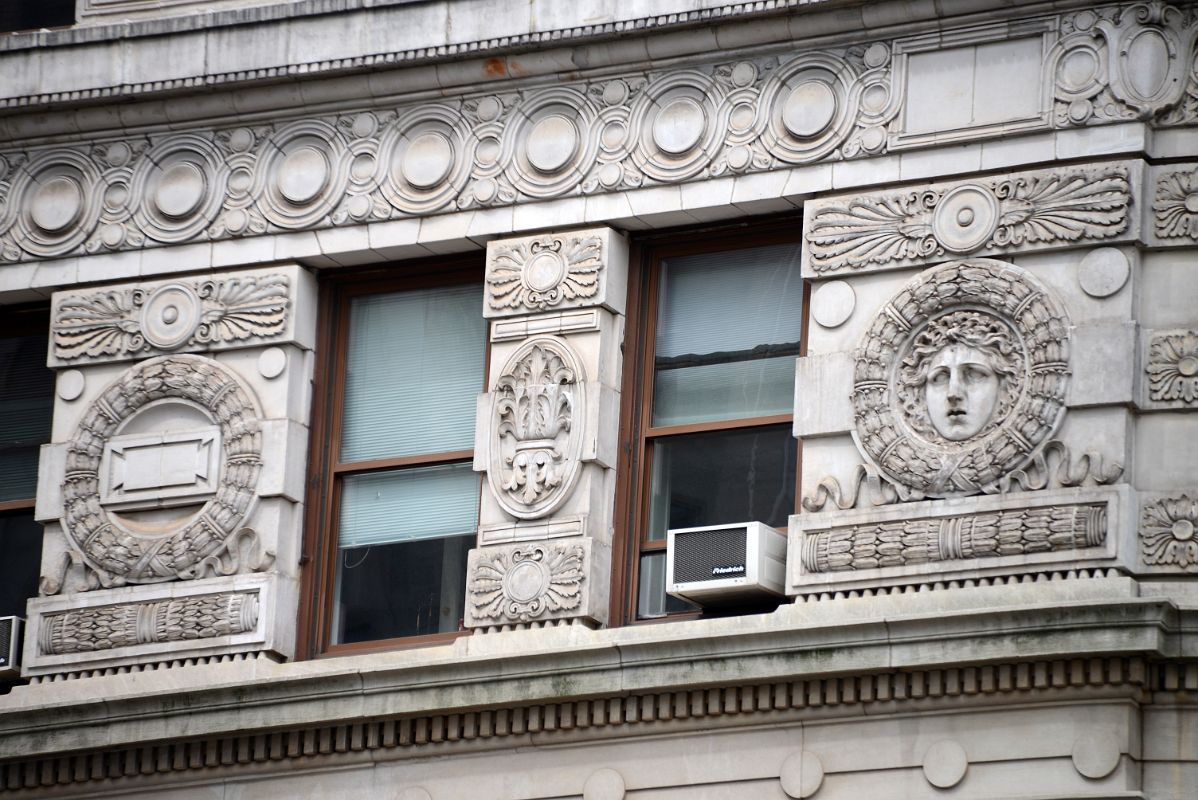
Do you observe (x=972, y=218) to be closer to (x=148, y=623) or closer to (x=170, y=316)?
(x=170, y=316)

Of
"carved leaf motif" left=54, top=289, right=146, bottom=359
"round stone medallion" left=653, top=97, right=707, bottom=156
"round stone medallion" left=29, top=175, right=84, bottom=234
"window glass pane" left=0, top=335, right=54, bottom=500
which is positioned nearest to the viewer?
"round stone medallion" left=653, top=97, right=707, bottom=156

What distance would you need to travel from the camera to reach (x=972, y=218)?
19.4m

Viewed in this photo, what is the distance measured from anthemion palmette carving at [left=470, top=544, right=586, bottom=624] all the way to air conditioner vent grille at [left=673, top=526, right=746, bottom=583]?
0.68 m

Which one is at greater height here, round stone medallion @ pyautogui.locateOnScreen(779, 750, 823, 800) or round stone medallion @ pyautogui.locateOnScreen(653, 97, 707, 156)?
round stone medallion @ pyautogui.locateOnScreen(653, 97, 707, 156)

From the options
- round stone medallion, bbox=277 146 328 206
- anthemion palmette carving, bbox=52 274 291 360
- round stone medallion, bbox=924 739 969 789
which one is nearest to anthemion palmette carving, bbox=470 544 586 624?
anthemion palmette carving, bbox=52 274 291 360

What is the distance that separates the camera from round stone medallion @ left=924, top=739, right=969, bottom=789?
18.3m

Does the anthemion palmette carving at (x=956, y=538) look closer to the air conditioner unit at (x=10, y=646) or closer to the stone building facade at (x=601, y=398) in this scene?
the stone building facade at (x=601, y=398)

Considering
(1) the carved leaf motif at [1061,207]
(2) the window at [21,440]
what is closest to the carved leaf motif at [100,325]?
(2) the window at [21,440]

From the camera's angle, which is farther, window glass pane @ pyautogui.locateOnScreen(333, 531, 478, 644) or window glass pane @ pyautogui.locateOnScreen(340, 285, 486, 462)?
window glass pane @ pyautogui.locateOnScreen(340, 285, 486, 462)

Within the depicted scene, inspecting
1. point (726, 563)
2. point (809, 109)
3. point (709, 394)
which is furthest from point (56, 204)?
point (726, 563)

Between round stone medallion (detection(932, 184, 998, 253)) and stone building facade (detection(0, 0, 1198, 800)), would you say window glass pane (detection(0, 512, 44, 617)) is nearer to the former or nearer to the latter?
stone building facade (detection(0, 0, 1198, 800))

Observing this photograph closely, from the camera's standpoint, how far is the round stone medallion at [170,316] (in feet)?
70.8

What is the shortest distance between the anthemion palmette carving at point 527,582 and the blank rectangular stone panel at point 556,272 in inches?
67.3

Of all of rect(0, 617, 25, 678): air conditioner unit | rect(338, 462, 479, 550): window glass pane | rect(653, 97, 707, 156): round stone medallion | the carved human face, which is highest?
rect(653, 97, 707, 156): round stone medallion
